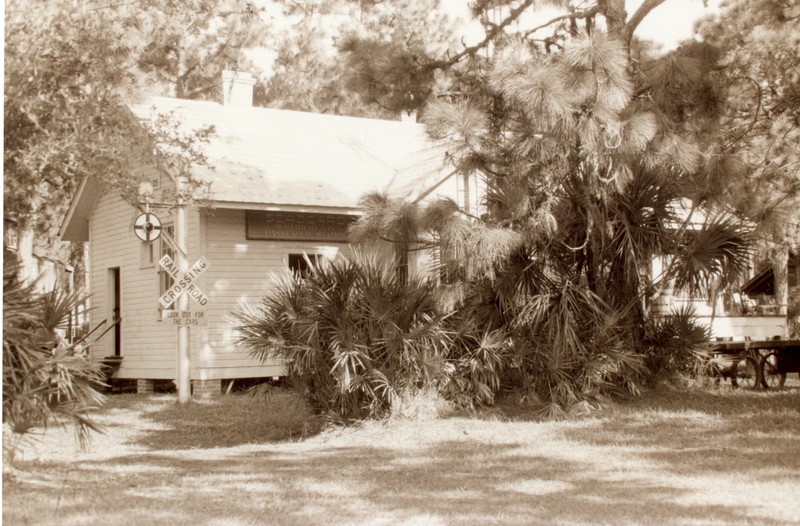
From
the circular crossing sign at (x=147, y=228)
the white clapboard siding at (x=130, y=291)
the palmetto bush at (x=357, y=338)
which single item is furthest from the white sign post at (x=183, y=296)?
the palmetto bush at (x=357, y=338)

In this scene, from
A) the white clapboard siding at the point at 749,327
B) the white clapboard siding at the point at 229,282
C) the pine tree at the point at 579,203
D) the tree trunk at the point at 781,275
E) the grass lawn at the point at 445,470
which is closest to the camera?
the grass lawn at the point at 445,470

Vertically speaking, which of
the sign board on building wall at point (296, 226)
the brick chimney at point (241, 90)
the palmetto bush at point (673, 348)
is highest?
the brick chimney at point (241, 90)

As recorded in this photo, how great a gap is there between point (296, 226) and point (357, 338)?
7.40 metres

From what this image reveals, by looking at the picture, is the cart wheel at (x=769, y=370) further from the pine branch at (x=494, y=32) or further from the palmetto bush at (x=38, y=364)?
the palmetto bush at (x=38, y=364)

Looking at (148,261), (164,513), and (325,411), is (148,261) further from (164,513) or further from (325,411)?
(164,513)

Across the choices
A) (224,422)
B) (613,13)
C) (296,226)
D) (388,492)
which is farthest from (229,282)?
(388,492)

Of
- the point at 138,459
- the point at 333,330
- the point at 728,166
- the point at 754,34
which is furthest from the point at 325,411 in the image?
the point at 754,34

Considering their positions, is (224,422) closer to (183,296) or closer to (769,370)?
(183,296)

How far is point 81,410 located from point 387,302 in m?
5.26

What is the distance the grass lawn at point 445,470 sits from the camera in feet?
23.4

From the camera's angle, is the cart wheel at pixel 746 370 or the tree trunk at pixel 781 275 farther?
the tree trunk at pixel 781 275

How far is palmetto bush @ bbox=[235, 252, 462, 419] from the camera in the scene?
12297 mm

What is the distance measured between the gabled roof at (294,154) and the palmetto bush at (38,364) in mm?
9339

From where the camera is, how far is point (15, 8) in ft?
27.6
